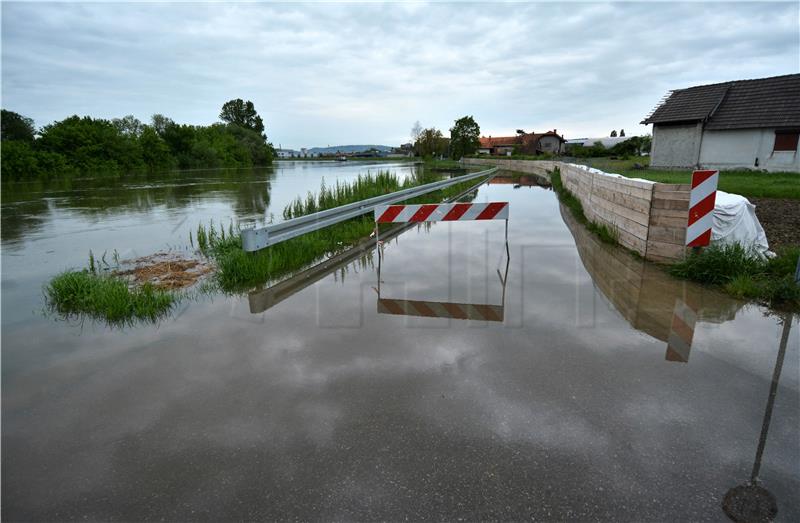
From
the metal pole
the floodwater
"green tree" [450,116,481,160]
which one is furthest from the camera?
"green tree" [450,116,481,160]

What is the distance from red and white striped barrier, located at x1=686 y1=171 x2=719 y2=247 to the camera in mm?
6785

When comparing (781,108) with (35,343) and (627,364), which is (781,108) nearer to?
(627,364)

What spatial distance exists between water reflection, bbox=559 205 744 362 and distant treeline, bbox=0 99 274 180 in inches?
1748

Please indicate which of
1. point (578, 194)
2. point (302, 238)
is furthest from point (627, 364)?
point (578, 194)

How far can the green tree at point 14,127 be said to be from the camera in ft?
183

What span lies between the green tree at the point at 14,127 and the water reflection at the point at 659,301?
69145 mm

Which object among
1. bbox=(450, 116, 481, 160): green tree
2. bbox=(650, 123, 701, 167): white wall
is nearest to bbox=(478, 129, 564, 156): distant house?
bbox=(450, 116, 481, 160): green tree

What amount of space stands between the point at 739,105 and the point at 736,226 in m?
32.7

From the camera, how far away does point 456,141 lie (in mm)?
108812

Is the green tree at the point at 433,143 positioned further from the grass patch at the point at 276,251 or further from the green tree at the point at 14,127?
the grass patch at the point at 276,251

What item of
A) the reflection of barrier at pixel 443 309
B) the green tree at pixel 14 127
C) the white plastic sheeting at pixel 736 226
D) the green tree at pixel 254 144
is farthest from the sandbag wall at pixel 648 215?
the green tree at pixel 254 144

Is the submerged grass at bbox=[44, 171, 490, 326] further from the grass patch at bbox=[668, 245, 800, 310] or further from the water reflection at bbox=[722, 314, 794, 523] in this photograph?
the grass patch at bbox=[668, 245, 800, 310]

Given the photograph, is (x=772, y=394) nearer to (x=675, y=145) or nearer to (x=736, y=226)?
(x=736, y=226)

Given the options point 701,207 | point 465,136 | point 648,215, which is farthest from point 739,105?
point 465,136
